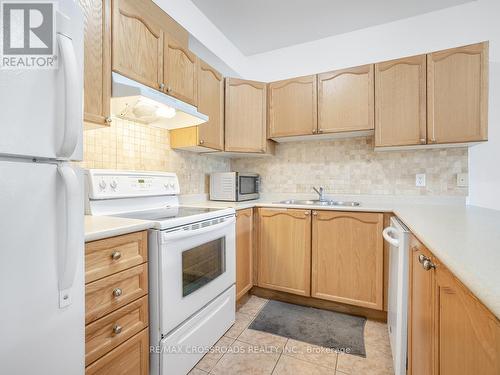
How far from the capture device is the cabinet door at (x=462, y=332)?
1.56 ft

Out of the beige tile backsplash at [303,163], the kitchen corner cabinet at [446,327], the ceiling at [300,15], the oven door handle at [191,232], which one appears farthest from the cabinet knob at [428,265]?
the ceiling at [300,15]

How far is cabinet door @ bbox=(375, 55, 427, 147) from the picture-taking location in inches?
77.1

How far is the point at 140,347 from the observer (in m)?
1.12

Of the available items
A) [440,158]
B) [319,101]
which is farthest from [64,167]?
[440,158]

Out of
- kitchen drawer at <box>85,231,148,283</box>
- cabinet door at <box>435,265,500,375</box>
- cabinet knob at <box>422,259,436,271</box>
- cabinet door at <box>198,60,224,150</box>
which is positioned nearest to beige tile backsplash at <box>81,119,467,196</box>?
cabinet door at <box>198,60,224,150</box>

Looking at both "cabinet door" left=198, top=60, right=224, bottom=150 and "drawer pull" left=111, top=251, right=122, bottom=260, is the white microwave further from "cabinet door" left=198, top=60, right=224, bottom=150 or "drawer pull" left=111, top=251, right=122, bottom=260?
"drawer pull" left=111, top=251, right=122, bottom=260

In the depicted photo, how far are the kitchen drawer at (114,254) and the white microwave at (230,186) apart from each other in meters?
1.26

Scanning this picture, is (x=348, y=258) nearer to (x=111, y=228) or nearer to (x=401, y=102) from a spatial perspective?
(x=401, y=102)

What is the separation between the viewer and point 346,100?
219 cm

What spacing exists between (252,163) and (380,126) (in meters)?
1.37

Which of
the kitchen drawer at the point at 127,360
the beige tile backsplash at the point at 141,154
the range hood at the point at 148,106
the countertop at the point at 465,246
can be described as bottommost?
the kitchen drawer at the point at 127,360

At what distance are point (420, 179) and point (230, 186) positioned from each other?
5.72 ft

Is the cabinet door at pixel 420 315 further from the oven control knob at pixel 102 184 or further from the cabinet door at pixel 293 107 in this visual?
the oven control knob at pixel 102 184

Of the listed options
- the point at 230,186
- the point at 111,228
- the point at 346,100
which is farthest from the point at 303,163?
the point at 111,228
